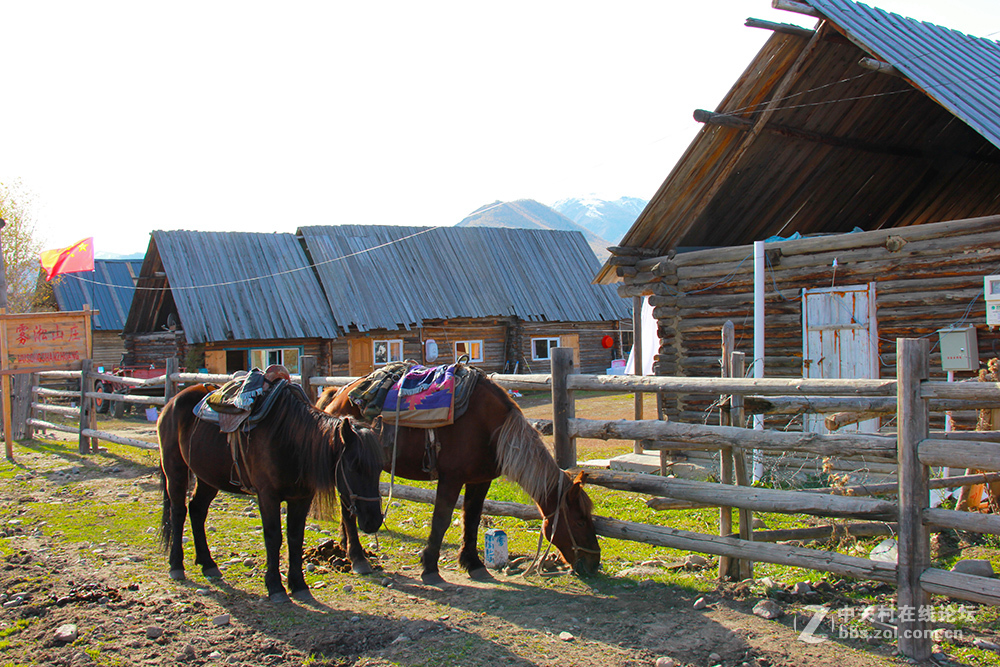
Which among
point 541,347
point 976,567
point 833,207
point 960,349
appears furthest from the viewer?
point 541,347

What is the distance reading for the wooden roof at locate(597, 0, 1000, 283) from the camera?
871 centimetres

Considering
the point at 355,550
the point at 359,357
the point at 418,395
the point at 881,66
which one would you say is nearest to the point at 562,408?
the point at 418,395

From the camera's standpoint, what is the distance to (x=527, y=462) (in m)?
4.91

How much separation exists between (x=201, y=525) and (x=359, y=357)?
56.6 feet

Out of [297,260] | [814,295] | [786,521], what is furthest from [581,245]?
[786,521]

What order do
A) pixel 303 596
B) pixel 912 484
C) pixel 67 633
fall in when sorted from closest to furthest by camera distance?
1. pixel 912 484
2. pixel 67 633
3. pixel 303 596

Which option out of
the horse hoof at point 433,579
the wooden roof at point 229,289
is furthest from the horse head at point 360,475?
the wooden roof at point 229,289

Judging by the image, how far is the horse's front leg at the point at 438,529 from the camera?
500 cm

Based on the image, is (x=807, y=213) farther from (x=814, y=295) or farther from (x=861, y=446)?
(x=861, y=446)

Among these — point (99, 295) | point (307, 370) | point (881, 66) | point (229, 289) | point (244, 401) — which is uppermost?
point (881, 66)

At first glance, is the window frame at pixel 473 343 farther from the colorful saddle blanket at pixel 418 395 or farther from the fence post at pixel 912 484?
the fence post at pixel 912 484

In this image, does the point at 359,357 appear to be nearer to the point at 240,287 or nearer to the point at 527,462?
the point at 240,287

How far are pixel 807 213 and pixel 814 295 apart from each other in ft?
10.1

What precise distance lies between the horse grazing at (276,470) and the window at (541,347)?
64.5ft
